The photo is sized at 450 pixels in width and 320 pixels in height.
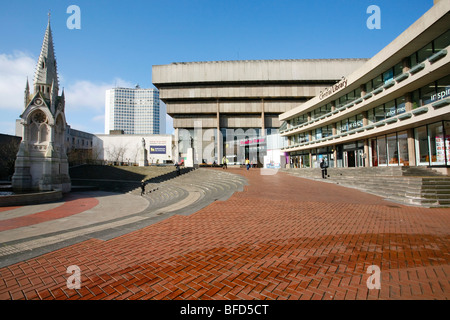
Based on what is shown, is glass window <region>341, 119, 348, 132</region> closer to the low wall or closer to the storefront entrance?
the storefront entrance

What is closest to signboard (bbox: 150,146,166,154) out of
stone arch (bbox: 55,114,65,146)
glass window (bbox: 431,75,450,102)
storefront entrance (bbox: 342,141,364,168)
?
stone arch (bbox: 55,114,65,146)

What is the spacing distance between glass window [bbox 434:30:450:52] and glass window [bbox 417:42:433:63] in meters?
0.39

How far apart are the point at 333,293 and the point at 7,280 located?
468 cm

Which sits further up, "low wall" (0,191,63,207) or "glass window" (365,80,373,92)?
"glass window" (365,80,373,92)

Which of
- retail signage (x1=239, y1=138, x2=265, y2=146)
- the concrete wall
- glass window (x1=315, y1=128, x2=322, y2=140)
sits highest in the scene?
the concrete wall

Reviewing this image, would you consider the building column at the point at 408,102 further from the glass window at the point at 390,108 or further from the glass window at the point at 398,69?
the glass window at the point at 398,69

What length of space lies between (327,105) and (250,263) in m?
34.6

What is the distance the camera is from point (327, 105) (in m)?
33.2

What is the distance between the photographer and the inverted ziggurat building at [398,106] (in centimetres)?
1596

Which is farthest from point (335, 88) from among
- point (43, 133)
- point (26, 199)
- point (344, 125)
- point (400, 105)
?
point (26, 199)

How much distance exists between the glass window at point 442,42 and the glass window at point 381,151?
29.9 ft

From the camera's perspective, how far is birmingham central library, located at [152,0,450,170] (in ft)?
55.0

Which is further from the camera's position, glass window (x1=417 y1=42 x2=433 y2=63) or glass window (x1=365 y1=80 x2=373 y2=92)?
glass window (x1=365 y1=80 x2=373 y2=92)

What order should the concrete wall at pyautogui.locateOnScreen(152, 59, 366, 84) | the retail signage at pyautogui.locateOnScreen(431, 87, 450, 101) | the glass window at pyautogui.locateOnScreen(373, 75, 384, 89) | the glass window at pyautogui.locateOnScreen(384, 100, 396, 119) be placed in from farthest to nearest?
the concrete wall at pyautogui.locateOnScreen(152, 59, 366, 84), the glass window at pyautogui.locateOnScreen(373, 75, 384, 89), the glass window at pyautogui.locateOnScreen(384, 100, 396, 119), the retail signage at pyautogui.locateOnScreen(431, 87, 450, 101)
